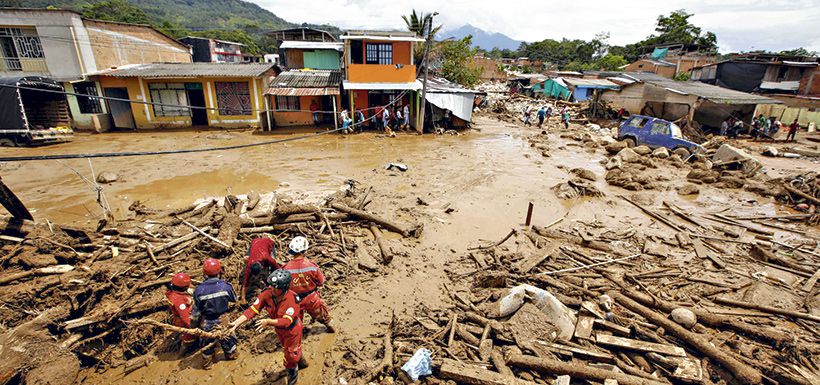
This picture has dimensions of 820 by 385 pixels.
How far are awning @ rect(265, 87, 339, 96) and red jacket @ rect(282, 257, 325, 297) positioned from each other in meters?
17.4

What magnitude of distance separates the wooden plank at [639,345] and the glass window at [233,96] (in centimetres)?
2166

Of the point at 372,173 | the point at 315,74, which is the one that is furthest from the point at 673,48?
the point at 372,173

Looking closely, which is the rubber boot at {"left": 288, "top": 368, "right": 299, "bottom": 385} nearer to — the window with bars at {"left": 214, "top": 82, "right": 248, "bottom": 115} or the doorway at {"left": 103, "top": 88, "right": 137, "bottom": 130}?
the window with bars at {"left": 214, "top": 82, "right": 248, "bottom": 115}

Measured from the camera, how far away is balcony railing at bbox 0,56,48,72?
18.8m

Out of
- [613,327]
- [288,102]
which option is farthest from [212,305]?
Result: [288,102]

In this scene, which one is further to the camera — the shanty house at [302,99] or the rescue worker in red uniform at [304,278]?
the shanty house at [302,99]

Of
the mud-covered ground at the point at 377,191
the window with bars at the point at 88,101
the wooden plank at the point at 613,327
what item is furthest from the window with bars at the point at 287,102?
the wooden plank at the point at 613,327

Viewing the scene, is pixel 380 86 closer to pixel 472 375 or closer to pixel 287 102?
pixel 287 102

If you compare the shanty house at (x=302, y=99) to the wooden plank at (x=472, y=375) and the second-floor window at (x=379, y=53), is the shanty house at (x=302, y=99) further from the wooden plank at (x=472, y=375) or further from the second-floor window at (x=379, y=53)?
the wooden plank at (x=472, y=375)

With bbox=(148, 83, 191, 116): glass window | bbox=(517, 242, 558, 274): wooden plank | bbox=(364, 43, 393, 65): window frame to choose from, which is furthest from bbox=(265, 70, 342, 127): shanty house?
bbox=(517, 242, 558, 274): wooden plank

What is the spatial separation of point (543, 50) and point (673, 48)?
28.0 m

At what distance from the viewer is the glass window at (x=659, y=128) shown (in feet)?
53.8

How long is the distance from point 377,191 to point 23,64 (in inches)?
894

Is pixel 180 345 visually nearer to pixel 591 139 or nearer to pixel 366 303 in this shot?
pixel 366 303
